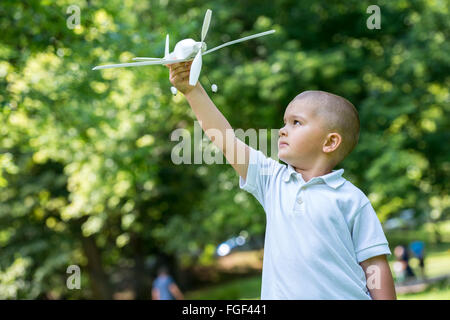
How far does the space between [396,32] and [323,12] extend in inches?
57.3

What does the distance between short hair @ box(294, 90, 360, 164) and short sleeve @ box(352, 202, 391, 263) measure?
22 cm

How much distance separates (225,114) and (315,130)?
8.02 metres

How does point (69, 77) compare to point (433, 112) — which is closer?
point (69, 77)

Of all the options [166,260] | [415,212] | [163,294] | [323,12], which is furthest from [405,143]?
[166,260]

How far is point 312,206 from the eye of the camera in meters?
1.51

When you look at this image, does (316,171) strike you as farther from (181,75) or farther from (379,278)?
(181,75)

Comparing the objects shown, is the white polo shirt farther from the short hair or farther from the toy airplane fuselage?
the toy airplane fuselage

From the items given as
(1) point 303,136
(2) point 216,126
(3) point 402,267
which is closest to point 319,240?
(1) point 303,136

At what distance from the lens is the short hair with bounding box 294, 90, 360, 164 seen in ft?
5.32

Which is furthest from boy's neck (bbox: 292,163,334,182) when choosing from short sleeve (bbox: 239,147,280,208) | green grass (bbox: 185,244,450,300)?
green grass (bbox: 185,244,450,300)

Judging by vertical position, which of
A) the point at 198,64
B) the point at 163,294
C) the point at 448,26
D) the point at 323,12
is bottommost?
the point at 163,294

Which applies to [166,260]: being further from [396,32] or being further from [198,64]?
[198,64]

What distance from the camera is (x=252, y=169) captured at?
166cm

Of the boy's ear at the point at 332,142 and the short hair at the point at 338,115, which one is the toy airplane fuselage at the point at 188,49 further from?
the boy's ear at the point at 332,142
